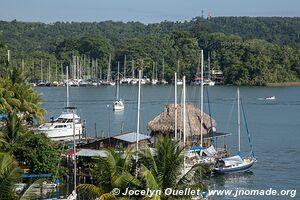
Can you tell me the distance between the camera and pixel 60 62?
154 meters

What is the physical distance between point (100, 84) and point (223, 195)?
4446 inches

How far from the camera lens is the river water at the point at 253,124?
3847cm

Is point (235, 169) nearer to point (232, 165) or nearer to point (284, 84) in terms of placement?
point (232, 165)

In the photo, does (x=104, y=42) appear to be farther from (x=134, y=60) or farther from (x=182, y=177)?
(x=182, y=177)

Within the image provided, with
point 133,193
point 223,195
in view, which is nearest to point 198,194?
point 133,193

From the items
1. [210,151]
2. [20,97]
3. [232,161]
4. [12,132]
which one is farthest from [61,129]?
[12,132]

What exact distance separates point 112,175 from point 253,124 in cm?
5300

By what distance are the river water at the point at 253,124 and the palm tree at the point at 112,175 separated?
15.8 m

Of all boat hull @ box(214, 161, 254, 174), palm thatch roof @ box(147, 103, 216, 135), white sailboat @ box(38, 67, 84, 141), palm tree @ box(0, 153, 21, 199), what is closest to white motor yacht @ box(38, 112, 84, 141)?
white sailboat @ box(38, 67, 84, 141)

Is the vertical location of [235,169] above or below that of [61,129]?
below

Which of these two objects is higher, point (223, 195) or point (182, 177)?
point (182, 177)

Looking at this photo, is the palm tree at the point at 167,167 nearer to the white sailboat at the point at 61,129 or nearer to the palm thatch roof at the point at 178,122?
the palm thatch roof at the point at 178,122

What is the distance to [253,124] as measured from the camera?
69.6 metres

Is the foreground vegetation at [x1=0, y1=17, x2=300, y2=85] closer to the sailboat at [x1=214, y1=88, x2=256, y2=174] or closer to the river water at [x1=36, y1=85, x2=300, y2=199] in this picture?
the river water at [x1=36, y1=85, x2=300, y2=199]
